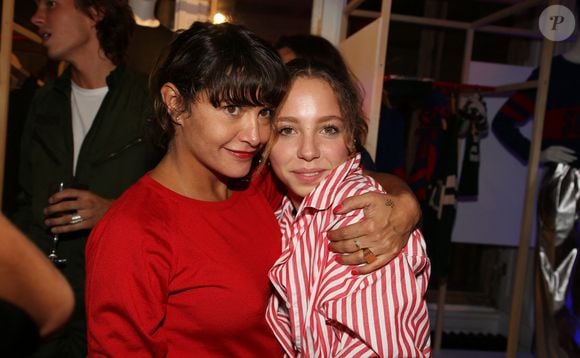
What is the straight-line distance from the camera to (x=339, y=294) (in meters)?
1.16

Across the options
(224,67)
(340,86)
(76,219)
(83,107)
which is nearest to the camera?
(224,67)

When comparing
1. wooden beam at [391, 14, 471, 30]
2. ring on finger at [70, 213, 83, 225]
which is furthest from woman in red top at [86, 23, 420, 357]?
wooden beam at [391, 14, 471, 30]

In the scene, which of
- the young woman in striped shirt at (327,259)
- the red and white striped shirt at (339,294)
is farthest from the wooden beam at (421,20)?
the red and white striped shirt at (339,294)

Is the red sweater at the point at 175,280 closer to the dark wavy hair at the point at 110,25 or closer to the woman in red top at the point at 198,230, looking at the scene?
the woman in red top at the point at 198,230

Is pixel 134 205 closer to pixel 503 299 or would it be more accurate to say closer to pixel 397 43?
pixel 397 43

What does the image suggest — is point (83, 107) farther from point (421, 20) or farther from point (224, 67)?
point (421, 20)

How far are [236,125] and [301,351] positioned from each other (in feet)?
1.96

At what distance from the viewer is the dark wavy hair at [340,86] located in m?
1.45

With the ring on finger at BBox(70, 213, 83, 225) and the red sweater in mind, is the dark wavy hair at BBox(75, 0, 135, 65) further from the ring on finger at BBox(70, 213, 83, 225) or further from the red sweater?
the red sweater

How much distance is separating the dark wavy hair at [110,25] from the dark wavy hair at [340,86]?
3.25ft

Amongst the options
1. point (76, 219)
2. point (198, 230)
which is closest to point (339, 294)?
point (198, 230)

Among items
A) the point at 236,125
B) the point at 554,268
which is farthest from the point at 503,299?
the point at 236,125

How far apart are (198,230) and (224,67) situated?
41cm

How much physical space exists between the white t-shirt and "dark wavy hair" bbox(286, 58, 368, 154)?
1.00m
